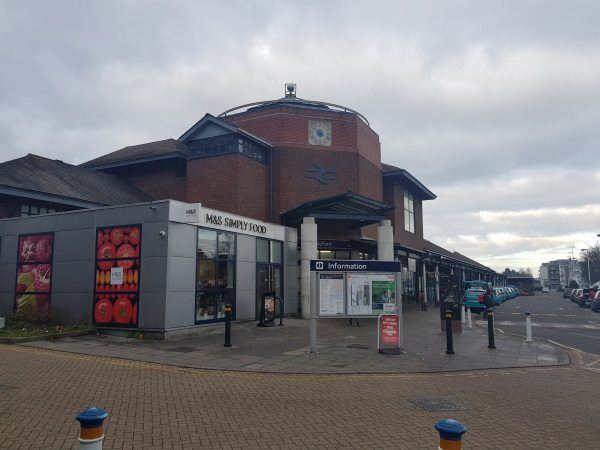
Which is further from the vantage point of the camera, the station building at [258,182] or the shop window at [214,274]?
the station building at [258,182]

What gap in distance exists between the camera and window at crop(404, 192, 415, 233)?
122 ft

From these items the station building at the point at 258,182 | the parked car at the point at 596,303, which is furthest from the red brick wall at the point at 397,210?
the parked car at the point at 596,303

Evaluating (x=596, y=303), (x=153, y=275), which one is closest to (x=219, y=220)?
(x=153, y=275)

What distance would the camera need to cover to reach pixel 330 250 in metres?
27.0

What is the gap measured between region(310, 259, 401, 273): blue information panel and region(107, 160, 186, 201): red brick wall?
16.4m

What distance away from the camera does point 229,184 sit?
2475 cm

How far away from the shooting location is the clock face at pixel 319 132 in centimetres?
2806

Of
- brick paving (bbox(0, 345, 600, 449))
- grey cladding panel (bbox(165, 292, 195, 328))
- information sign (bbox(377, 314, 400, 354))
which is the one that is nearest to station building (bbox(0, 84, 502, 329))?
grey cladding panel (bbox(165, 292, 195, 328))

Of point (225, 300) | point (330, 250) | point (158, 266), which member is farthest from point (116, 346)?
point (330, 250)

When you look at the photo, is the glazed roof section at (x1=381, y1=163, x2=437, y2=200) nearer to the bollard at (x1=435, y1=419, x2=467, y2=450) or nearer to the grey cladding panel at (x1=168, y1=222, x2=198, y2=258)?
the grey cladding panel at (x1=168, y1=222, x2=198, y2=258)

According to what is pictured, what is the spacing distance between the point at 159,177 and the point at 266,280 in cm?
1228

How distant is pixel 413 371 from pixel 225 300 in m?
8.84

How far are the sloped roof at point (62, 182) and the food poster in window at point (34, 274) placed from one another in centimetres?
319

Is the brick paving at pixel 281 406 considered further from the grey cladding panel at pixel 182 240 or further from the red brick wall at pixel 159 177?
the red brick wall at pixel 159 177
